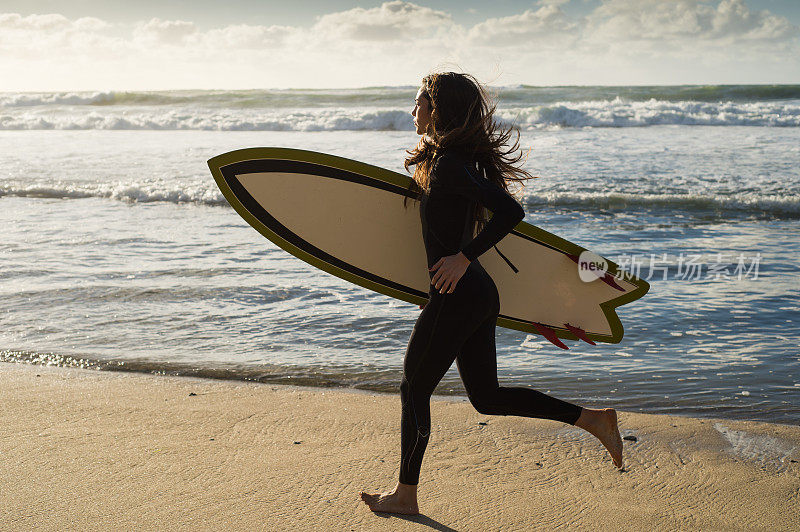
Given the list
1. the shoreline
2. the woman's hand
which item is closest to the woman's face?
the woman's hand

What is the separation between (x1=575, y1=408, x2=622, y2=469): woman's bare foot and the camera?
263 cm

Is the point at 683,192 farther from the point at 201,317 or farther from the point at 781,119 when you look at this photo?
the point at 781,119

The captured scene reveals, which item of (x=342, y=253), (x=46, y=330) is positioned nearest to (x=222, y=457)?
(x=342, y=253)

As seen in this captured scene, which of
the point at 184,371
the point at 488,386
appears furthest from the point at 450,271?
the point at 184,371

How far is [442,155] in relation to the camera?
7.93 ft

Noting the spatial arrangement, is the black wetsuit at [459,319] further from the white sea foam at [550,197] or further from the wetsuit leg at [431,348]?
the white sea foam at [550,197]

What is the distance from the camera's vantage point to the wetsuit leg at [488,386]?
2.54 metres

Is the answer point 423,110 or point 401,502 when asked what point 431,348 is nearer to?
point 401,502

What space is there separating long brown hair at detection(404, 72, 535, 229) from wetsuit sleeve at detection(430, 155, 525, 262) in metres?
0.10

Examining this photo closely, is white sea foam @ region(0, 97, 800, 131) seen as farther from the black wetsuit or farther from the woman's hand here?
the woman's hand

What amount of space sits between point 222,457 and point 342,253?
3.37ft

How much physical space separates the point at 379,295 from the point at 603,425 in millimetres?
3310

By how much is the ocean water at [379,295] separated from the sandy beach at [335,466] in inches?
18.9

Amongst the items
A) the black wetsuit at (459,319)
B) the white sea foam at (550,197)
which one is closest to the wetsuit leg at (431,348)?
the black wetsuit at (459,319)
